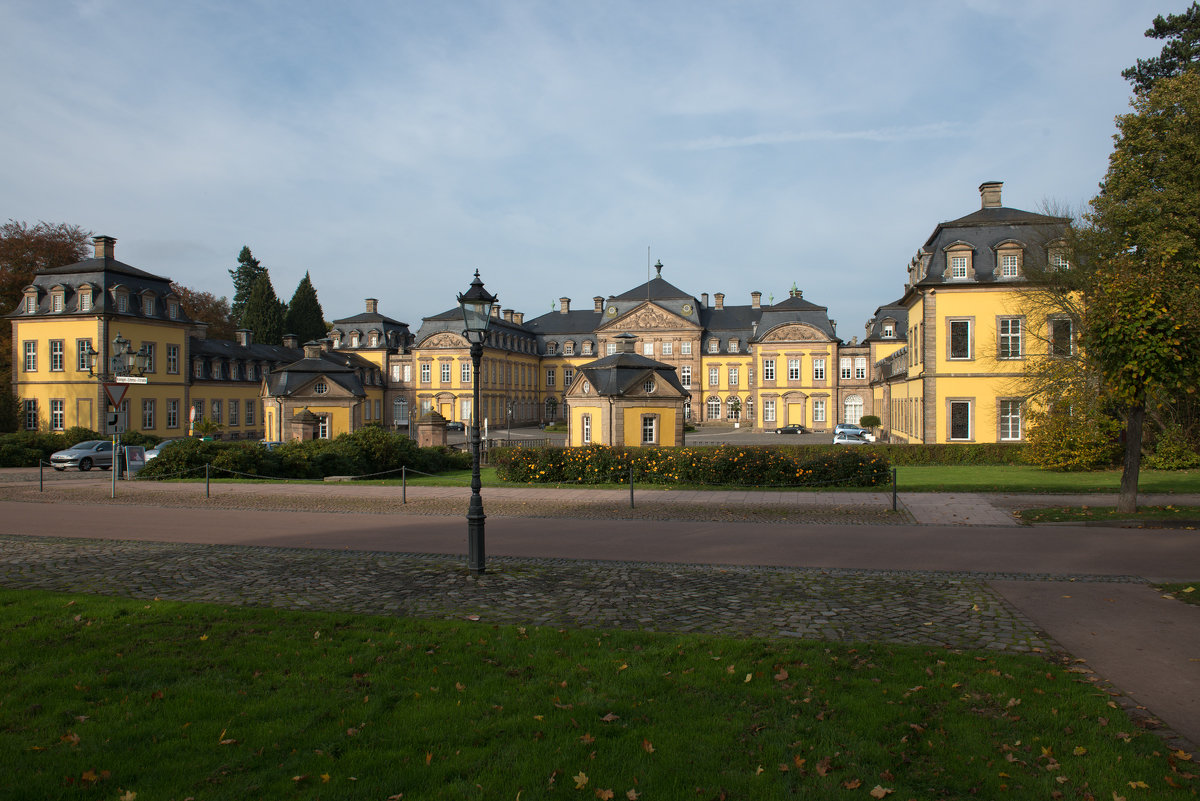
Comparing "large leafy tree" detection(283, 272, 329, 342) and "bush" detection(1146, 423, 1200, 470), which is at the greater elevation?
"large leafy tree" detection(283, 272, 329, 342)

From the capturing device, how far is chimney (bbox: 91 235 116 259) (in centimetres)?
3984

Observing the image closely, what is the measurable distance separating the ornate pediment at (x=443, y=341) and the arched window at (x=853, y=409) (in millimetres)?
33319

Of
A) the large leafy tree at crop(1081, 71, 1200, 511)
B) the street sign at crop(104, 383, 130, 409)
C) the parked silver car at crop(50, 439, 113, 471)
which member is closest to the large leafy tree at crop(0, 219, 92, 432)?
the parked silver car at crop(50, 439, 113, 471)

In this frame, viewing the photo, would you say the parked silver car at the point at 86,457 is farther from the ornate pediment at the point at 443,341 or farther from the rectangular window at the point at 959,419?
the ornate pediment at the point at 443,341

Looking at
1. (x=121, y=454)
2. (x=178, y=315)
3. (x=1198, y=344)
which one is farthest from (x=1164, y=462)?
(x=178, y=315)

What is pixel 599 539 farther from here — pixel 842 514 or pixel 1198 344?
pixel 1198 344

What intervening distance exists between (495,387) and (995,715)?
6287 centimetres

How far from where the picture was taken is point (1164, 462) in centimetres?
2461

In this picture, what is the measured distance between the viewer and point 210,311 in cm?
6550

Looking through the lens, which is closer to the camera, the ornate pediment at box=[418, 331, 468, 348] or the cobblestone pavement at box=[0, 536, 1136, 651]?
the cobblestone pavement at box=[0, 536, 1136, 651]

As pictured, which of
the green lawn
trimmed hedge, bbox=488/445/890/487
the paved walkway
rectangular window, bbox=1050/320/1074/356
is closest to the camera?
the green lawn

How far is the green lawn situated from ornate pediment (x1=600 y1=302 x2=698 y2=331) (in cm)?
6334

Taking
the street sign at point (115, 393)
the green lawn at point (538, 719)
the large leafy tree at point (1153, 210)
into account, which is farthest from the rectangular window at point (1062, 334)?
the street sign at point (115, 393)

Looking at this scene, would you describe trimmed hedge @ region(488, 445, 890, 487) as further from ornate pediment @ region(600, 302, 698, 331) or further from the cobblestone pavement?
ornate pediment @ region(600, 302, 698, 331)
